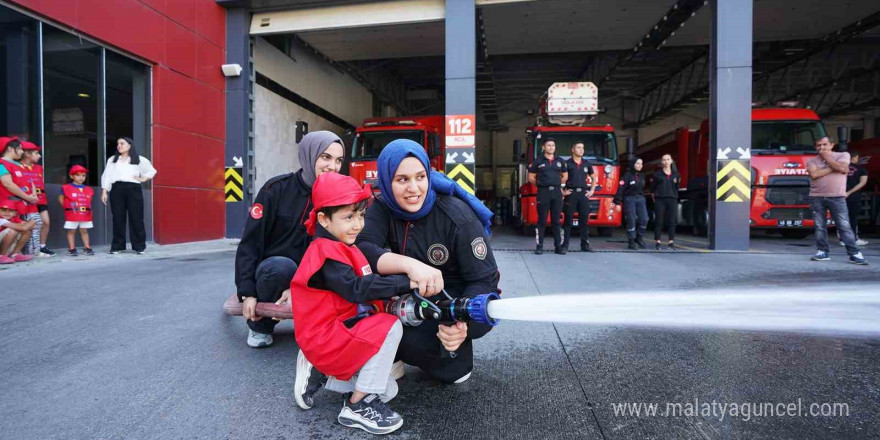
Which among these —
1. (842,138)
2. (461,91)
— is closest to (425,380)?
(461,91)

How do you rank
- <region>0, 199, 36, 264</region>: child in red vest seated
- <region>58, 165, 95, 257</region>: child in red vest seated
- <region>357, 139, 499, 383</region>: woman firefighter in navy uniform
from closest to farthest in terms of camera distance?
<region>357, 139, 499, 383</region>: woman firefighter in navy uniform → <region>0, 199, 36, 264</region>: child in red vest seated → <region>58, 165, 95, 257</region>: child in red vest seated

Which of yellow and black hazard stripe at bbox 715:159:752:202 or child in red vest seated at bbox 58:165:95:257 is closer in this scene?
child in red vest seated at bbox 58:165:95:257

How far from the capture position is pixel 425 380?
2.44 m

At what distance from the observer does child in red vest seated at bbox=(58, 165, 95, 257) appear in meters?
6.74

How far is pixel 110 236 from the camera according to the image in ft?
26.7

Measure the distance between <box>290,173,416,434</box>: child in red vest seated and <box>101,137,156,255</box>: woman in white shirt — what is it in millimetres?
6722

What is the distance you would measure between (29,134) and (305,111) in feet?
26.9

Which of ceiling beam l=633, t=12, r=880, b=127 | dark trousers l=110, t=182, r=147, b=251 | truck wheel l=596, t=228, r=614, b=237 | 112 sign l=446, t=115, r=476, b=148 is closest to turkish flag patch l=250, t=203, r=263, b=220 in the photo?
dark trousers l=110, t=182, r=147, b=251

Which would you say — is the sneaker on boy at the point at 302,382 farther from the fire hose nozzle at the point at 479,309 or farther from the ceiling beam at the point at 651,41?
the ceiling beam at the point at 651,41

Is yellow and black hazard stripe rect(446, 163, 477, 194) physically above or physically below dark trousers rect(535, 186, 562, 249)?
above

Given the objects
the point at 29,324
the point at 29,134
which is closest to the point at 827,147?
the point at 29,324

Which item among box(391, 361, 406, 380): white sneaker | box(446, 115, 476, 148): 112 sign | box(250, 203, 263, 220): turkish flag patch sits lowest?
box(391, 361, 406, 380): white sneaker

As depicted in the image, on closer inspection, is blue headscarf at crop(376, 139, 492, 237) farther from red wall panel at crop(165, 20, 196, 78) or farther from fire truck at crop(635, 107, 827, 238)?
fire truck at crop(635, 107, 827, 238)

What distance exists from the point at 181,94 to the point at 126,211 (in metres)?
3.07
